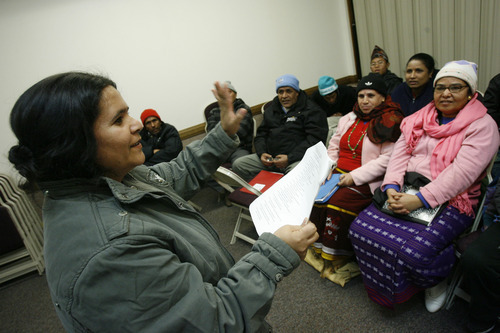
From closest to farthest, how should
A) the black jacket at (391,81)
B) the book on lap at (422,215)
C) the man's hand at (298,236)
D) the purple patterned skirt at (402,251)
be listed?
the man's hand at (298,236), the purple patterned skirt at (402,251), the book on lap at (422,215), the black jacket at (391,81)

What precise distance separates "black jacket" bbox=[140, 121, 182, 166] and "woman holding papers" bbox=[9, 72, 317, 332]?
278 cm

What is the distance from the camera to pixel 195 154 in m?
1.16

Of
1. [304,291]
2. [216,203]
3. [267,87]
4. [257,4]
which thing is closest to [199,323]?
[304,291]

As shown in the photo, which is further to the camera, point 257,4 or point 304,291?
point 257,4

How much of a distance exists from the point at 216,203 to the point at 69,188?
3.08 meters

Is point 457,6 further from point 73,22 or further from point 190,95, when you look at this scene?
point 73,22

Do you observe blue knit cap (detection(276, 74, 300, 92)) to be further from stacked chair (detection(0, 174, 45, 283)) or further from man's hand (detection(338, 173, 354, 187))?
stacked chair (detection(0, 174, 45, 283))

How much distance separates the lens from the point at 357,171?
2.07 m

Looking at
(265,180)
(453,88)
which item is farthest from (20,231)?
(453,88)

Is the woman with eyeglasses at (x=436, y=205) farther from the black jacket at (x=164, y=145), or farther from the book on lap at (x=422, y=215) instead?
the black jacket at (x=164, y=145)

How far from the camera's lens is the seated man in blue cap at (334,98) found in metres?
3.18

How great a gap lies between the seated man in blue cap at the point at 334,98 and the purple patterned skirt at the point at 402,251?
1704mm

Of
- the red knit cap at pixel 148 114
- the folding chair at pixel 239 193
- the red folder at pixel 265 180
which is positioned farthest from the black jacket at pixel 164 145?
the red folder at pixel 265 180

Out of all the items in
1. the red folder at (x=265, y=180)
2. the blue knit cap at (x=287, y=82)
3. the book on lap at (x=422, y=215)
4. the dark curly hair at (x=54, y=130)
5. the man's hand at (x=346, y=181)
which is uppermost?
the dark curly hair at (x=54, y=130)
